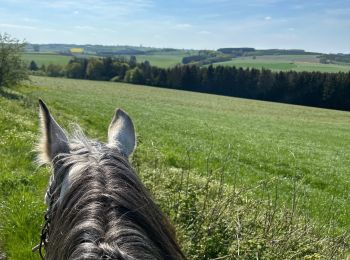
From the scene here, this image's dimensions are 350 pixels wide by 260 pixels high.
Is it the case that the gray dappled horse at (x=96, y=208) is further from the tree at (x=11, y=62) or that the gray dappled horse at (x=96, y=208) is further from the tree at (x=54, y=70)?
the tree at (x=54, y=70)

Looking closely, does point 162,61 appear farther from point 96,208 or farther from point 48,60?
point 96,208

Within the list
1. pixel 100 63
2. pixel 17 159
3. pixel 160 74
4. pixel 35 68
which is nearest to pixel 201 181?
pixel 17 159

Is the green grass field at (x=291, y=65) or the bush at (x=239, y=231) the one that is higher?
the green grass field at (x=291, y=65)

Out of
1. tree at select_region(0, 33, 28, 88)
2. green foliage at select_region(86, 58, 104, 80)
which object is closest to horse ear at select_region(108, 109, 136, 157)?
tree at select_region(0, 33, 28, 88)

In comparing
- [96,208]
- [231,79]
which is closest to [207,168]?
[96,208]

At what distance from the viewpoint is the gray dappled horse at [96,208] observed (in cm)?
144

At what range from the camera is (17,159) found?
891 cm

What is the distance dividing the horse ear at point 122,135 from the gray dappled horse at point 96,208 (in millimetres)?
139

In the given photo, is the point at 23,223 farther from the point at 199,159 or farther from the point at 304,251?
the point at 199,159

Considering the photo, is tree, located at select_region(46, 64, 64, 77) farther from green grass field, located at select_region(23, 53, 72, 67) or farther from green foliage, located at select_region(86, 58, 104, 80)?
green foliage, located at select_region(86, 58, 104, 80)

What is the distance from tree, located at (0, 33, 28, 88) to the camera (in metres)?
32.9

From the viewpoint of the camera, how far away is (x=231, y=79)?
8412cm

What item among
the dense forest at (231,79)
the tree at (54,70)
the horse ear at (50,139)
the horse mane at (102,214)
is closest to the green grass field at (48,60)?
the tree at (54,70)

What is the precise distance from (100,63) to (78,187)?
3550 inches
